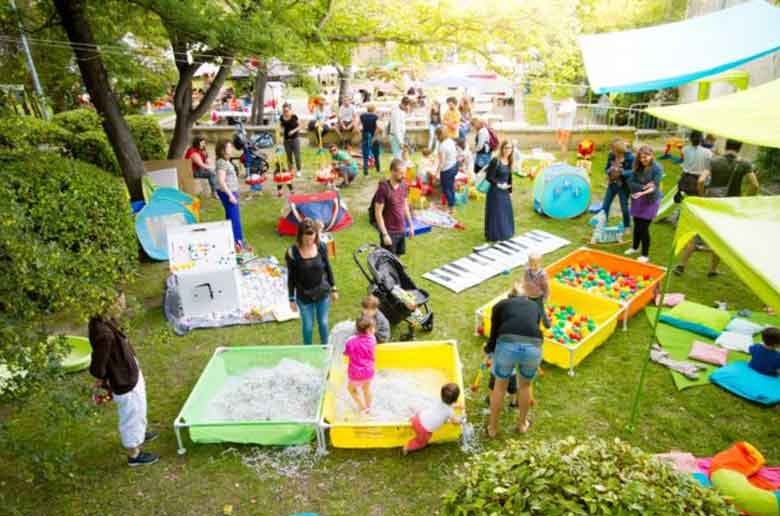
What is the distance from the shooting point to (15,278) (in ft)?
11.0

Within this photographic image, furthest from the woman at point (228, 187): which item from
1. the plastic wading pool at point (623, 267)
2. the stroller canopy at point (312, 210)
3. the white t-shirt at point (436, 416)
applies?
the white t-shirt at point (436, 416)

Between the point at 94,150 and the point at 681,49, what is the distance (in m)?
12.2

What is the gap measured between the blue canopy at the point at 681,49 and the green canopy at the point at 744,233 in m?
6.13

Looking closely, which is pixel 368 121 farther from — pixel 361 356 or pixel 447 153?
pixel 361 356

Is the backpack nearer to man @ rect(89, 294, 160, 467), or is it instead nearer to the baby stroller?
Answer: the baby stroller

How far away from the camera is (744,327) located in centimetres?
630

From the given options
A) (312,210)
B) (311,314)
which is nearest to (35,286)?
(311,314)

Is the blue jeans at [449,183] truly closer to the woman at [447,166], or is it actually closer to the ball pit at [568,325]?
the woman at [447,166]

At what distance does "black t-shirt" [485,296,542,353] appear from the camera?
4.48 metres

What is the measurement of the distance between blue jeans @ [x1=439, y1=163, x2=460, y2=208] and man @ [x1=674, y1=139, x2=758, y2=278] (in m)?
4.33

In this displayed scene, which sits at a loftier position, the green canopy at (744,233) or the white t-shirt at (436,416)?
the green canopy at (744,233)

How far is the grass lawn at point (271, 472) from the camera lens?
14.0ft

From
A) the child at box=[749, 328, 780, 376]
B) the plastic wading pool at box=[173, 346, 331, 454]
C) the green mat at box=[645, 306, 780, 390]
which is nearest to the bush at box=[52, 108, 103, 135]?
the plastic wading pool at box=[173, 346, 331, 454]


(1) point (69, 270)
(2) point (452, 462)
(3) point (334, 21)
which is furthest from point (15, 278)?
(3) point (334, 21)
